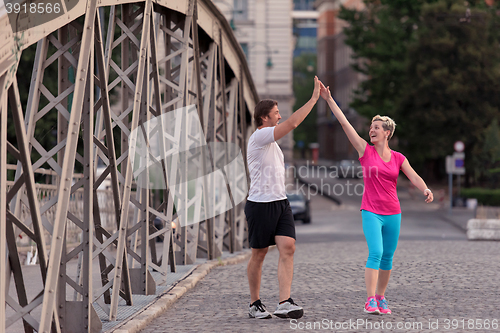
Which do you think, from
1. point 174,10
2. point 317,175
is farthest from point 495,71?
point 174,10

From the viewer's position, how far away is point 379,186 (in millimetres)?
6730

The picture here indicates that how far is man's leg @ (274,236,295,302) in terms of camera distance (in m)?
6.51

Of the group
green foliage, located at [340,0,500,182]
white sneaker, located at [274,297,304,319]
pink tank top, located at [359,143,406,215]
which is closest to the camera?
white sneaker, located at [274,297,304,319]

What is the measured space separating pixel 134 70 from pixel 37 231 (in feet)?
10.6

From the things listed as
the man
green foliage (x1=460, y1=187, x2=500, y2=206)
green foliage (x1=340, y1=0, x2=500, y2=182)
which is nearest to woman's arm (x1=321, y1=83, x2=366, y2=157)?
the man

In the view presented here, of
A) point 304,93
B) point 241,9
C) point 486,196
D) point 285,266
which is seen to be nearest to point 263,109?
point 285,266

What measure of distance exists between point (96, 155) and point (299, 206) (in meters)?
24.5

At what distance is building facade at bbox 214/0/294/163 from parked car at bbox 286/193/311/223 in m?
30.6

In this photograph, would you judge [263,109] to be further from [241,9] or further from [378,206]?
[241,9]

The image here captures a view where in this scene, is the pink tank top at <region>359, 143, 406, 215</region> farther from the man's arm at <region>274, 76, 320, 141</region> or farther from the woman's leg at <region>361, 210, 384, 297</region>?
the man's arm at <region>274, 76, 320, 141</region>

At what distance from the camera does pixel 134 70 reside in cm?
766

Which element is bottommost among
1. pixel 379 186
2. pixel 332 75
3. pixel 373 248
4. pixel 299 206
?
pixel 299 206

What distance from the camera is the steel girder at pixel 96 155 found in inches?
187

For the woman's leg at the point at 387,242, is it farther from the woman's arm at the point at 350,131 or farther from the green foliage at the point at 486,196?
the green foliage at the point at 486,196
